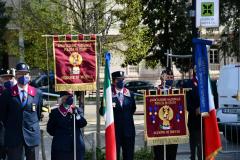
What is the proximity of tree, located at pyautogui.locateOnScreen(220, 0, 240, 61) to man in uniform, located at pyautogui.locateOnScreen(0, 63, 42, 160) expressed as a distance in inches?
610

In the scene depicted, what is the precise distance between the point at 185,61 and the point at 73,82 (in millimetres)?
29659

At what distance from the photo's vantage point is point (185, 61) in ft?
126

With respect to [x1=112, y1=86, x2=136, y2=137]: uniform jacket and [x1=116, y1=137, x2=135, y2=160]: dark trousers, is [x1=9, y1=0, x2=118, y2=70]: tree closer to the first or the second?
[x1=112, y1=86, x2=136, y2=137]: uniform jacket

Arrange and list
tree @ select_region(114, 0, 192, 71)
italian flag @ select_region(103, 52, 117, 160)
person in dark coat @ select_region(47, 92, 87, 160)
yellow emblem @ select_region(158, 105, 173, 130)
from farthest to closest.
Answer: tree @ select_region(114, 0, 192, 71)
yellow emblem @ select_region(158, 105, 173, 130)
italian flag @ select_region(103, 52, 117, 160)
person in dark coat @ select_region(47, 92, 87, 160)

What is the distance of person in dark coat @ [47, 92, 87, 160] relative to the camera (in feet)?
28.7

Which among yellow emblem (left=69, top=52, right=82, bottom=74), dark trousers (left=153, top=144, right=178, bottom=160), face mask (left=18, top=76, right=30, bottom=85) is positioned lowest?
dark trousers (left=153, top=144, right=178, bottom=160)

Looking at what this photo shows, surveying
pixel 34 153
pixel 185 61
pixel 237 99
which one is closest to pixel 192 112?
pixel 34 153

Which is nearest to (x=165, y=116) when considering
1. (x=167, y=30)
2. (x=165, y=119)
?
(x=165, y=119)

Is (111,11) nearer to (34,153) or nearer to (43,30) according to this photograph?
(43,30)

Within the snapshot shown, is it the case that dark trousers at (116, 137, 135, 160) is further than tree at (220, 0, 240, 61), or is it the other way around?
tree at (220, 0, 240, 61)

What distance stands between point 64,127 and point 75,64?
1.13 meters

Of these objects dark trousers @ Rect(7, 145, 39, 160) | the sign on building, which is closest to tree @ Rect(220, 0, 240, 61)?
the sign on building

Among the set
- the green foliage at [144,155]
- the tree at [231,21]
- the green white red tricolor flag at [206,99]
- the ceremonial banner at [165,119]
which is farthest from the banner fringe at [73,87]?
the tree at [231,21]

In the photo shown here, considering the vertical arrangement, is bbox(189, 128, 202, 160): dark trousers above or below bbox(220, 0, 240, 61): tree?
below
